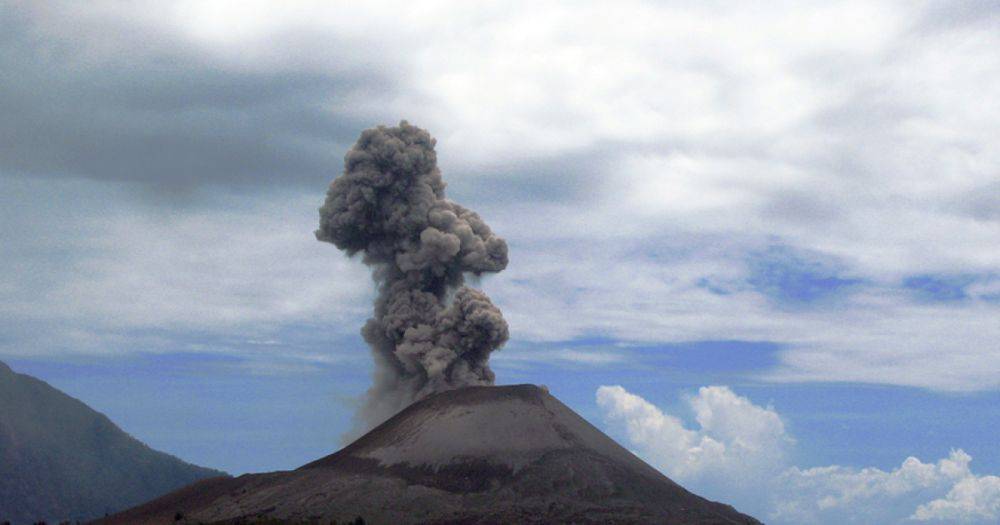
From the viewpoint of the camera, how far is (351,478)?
11562 centimetres

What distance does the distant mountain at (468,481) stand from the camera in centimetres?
10550

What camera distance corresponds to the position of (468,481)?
113188 mm

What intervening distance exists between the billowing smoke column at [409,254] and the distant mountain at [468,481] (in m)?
11.9

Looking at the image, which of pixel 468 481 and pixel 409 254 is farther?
→ pixel 409 254

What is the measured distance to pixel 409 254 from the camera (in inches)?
6004

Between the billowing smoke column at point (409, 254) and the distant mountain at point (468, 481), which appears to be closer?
the distant mountain at point (468, 481)

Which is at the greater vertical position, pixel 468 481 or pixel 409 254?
pixel 409 254

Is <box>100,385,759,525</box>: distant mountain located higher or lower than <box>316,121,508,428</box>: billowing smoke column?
lower

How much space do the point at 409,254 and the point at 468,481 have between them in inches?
1894

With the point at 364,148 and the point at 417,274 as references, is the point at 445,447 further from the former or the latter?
the point at 364,148

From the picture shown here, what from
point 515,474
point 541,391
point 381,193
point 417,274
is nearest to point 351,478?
point 515,474

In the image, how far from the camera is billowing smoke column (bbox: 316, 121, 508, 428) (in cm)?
14612

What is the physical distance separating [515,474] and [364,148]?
64993mm

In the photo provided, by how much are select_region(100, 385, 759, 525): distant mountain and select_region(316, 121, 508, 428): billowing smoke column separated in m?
11.9
